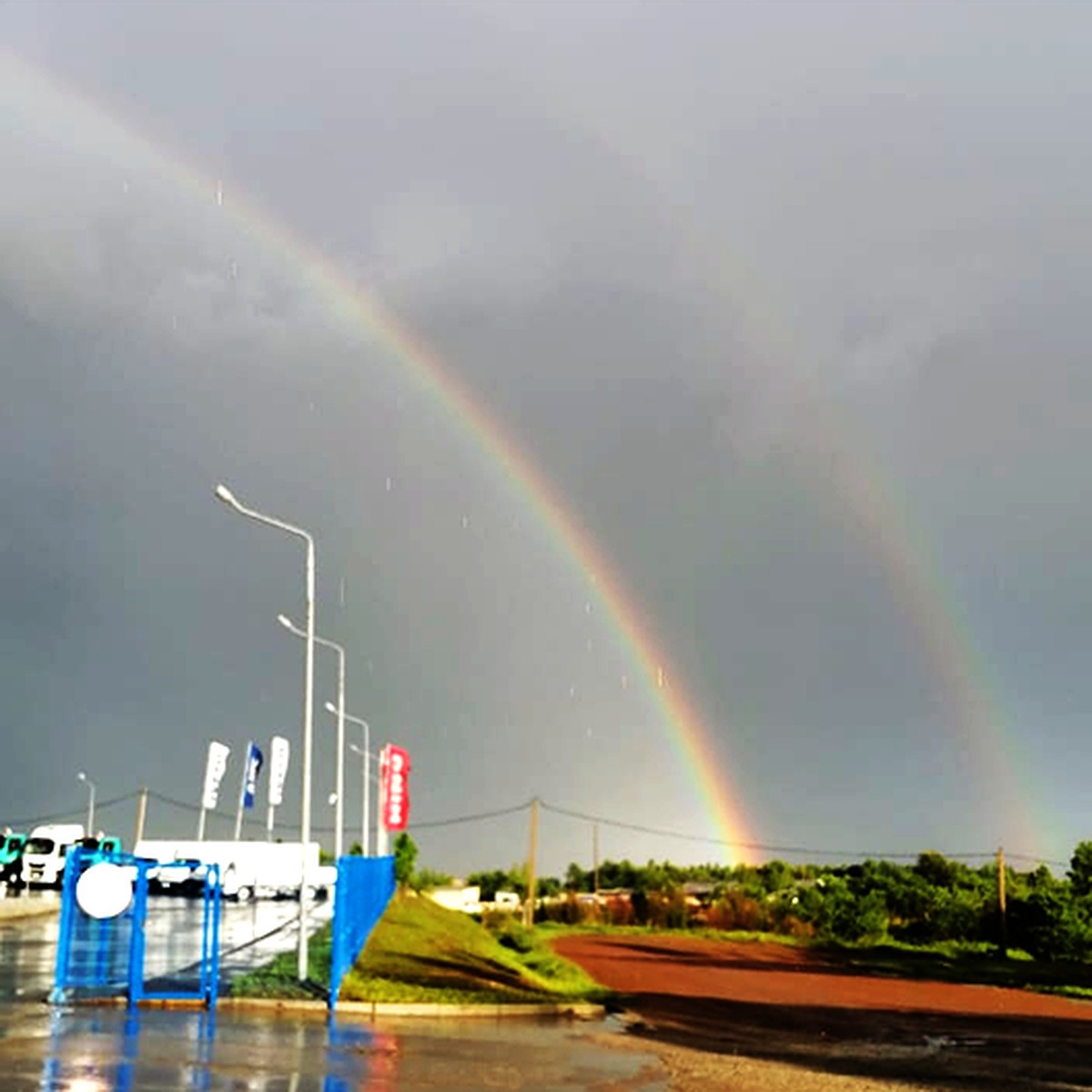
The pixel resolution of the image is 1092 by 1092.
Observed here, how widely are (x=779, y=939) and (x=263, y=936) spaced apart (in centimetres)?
2995

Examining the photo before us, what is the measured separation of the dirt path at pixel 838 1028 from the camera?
17422mm

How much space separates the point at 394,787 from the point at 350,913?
29246 mm

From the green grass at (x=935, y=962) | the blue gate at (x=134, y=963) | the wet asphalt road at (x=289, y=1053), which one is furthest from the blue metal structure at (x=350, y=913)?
the green grass at (x=935, y=962)

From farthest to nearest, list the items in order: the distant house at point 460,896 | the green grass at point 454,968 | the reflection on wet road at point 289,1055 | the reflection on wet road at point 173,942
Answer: the distant house at point 460,896, the reflection on wet road at point 173,942, the green grass at point 454,968, the reflection on wet road at point 289,1055

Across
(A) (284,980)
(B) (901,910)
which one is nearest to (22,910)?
(A) (284,980)

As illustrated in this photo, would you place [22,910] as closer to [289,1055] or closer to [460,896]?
A: [289,1055]

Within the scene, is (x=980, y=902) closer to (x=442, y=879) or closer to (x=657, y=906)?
(x=657, y=906)

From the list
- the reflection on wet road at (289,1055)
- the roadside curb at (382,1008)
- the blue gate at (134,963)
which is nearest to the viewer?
the reflection on wet road at (289,1055)

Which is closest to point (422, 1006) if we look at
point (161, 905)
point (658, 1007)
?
point (658, 1007)

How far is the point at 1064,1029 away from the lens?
26594 millimetres

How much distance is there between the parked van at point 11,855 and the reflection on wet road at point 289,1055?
171 ft

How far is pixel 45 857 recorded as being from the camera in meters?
65.8

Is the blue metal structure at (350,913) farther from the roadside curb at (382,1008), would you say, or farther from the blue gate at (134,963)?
the blue gate at (134,963)

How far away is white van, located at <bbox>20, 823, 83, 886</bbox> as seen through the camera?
214ft
